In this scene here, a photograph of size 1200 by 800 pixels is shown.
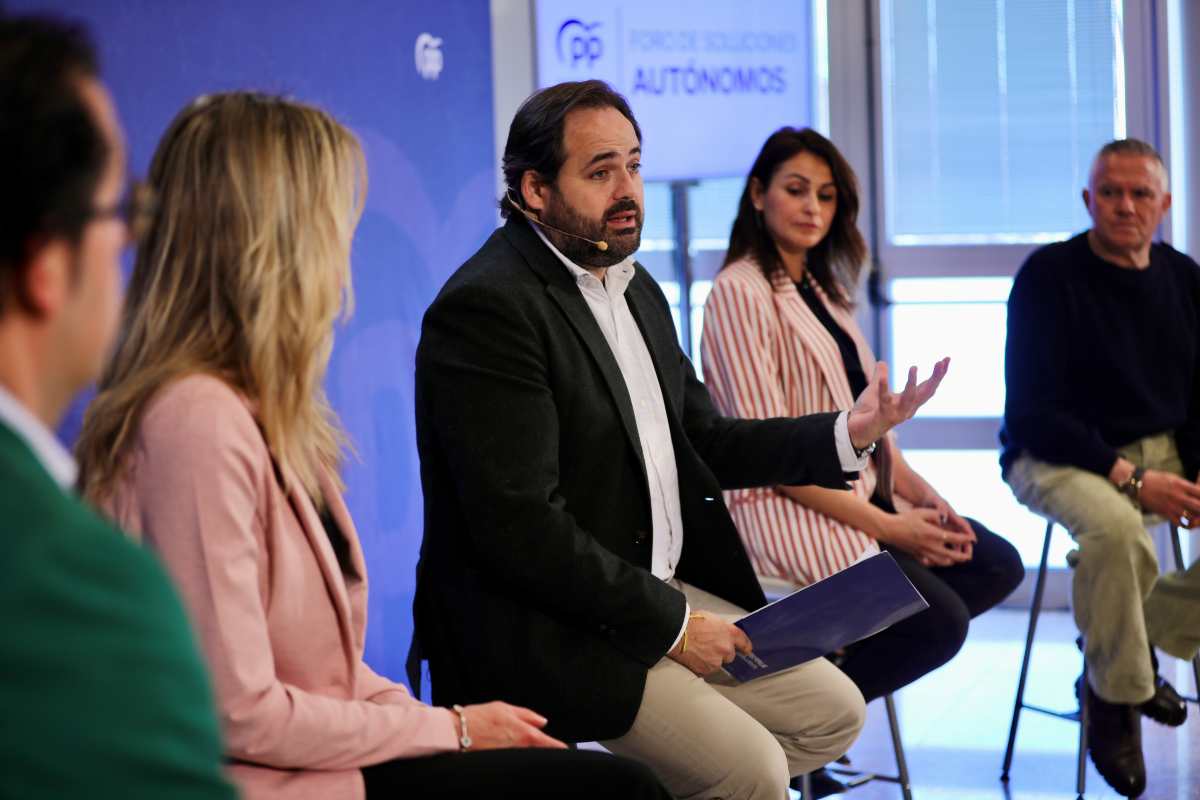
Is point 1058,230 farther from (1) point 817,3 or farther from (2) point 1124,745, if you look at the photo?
(2) point 1124,745

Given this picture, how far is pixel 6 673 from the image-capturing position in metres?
0.71

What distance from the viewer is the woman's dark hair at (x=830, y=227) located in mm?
3479

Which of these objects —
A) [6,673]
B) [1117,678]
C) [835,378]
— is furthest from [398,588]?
[6,673]

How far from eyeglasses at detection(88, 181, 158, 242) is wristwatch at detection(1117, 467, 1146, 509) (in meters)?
3.09

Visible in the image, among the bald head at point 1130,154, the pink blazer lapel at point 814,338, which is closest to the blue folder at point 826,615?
the pink blazer lapel at point 814,338

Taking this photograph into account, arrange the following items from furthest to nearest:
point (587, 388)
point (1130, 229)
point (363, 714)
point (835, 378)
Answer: point (1130, 229) < point (835, 378) < point (587, 388) < point (363, 714)

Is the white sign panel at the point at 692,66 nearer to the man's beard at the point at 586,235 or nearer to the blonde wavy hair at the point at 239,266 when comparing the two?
the man's beard at the point at 586,235

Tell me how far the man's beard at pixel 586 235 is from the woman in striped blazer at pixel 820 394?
31.2 inches

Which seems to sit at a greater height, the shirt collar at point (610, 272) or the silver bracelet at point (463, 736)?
the shirt collar at point (610, 272)

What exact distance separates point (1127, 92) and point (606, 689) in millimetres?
3984

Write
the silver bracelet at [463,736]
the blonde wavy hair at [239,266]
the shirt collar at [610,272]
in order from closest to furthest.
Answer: the blonde wavy hair at [239,266] < the silver bracelet at [463,736] < the shirt collar at [610,272]

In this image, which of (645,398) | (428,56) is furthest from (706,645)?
(428,56)

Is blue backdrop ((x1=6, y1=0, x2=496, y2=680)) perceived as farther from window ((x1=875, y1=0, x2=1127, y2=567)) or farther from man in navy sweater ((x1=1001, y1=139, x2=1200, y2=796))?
window ((x1=875, y1=0, x2=1127, y2=567))

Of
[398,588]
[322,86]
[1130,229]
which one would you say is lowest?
[398,588]
